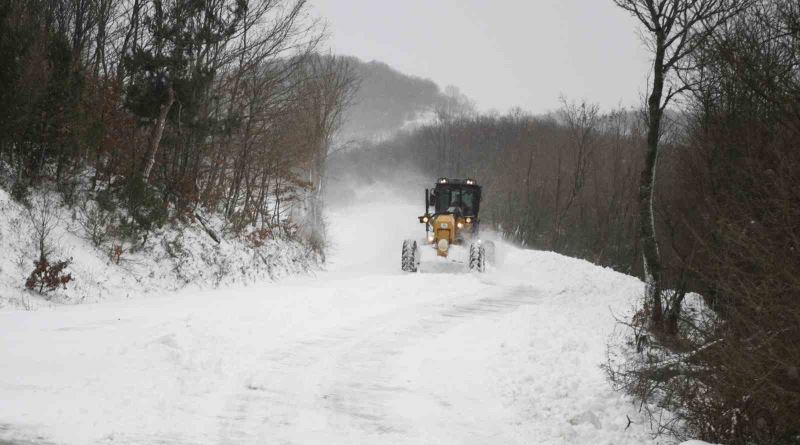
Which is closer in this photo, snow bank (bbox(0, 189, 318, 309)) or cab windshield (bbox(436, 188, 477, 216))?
snow bank (bbox(0, 189, 318, 309))

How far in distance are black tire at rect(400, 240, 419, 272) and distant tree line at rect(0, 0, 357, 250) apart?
177 inches

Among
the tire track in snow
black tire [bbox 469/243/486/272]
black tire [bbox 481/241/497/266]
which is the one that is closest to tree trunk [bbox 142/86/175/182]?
the tire track in snow

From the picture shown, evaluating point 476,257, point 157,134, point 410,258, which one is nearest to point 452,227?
point 476,257

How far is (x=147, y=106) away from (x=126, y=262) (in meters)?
4.20

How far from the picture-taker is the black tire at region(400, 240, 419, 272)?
18719mm

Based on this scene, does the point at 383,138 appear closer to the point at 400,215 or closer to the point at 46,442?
the point at 400,215

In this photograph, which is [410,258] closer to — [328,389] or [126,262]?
[126,262]

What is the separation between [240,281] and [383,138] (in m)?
87.7

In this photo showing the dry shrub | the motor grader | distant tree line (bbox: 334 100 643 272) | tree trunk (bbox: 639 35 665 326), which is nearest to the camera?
the dry shrub

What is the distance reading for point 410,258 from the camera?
1875cm

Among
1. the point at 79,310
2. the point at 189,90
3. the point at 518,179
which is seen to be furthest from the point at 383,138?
the point at 79,310

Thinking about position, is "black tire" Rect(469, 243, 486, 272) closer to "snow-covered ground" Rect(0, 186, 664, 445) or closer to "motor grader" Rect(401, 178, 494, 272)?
"motor grader" Rect(401, 178, 494, 272)

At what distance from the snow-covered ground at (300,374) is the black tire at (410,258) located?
6.66 metres

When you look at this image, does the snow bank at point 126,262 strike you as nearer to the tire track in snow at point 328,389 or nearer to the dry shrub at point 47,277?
the dry shrub at point 47,277
